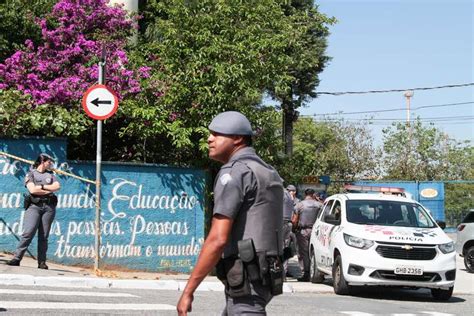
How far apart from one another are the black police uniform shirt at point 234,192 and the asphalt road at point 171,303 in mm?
4401

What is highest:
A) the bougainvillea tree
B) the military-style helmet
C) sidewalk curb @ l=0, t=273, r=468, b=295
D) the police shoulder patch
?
the bougainvillea tree

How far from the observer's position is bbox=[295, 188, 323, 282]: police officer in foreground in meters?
14.4

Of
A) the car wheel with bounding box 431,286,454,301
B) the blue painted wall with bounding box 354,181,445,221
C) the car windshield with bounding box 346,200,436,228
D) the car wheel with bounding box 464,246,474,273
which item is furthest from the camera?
the blue painted wall with bounding box 354,181,445,221

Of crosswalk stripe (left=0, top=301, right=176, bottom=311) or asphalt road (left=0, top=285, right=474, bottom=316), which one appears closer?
crosswalk stripe (left=0, top=301, right=176, bottom=311)

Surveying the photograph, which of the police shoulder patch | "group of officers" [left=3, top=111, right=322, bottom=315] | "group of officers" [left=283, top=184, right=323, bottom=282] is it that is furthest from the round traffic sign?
the police shoulder patch

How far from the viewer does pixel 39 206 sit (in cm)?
1159

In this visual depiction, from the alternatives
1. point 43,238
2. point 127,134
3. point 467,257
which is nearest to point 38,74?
point 127,134

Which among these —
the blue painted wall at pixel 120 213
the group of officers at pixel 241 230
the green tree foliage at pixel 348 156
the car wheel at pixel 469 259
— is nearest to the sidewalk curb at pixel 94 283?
the blue painted wall at pixel 120 213

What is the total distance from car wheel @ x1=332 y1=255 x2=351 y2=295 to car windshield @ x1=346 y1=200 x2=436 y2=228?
790mm

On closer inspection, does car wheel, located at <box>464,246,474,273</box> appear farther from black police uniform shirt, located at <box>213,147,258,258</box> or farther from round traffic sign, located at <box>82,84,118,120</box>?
black police uniform shirt, located at <box>213,147,258,258</box>

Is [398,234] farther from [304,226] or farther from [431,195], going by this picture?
[431,195]

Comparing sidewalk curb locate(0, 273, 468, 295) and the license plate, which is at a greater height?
the license plate

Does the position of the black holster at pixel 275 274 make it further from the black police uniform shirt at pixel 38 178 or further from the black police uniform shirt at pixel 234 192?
the black police uniform shirt at pixel 38 178

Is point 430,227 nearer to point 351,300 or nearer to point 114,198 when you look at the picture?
point 351,300
